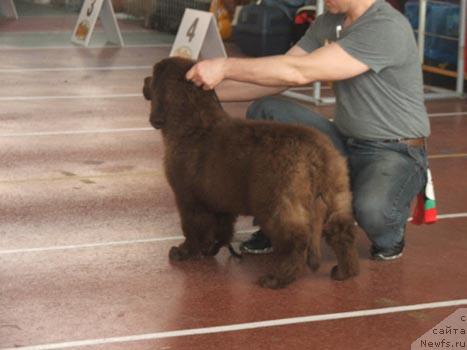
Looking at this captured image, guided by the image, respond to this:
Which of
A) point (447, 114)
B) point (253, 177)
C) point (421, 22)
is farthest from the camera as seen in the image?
point (421, 22)

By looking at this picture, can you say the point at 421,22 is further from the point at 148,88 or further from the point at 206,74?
the point at 206,74

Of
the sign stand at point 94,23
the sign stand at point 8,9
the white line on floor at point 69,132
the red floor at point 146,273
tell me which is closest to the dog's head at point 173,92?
the red floor at point 146,273

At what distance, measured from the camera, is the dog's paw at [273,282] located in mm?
4734

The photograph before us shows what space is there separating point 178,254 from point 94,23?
9410 millimetres

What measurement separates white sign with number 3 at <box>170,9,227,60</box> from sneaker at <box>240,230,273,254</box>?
19.8 feet

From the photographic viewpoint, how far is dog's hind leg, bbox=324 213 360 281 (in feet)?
15.5

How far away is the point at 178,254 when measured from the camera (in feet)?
17.0

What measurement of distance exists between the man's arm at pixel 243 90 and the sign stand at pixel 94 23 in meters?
8.80

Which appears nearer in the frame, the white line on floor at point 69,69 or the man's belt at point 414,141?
the man's belt at point 414,141

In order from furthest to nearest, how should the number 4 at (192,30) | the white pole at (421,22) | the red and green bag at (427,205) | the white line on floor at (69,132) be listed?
1. the number 4 at (192,30)
2. the white pole at (421,22)
3. the white line on floor at (69,132)
4. the red and green bag at (427,205)

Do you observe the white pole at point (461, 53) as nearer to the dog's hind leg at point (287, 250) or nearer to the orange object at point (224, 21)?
the orange object at point (224, 21)

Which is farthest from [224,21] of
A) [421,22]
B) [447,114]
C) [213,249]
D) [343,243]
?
[343,243]

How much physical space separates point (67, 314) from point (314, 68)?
1696 millimetres

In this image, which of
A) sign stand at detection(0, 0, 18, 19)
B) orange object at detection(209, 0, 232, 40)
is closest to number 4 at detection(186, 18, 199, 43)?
orange object at detection(209, 0, 232, 40)
